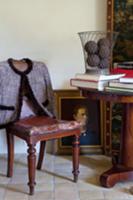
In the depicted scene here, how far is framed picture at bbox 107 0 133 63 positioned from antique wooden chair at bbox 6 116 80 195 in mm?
861

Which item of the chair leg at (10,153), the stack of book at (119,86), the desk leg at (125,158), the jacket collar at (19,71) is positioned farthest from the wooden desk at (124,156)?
the chair leg at (10,153)

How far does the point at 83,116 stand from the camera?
11.5 feet

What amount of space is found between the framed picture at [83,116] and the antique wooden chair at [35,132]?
51 centimetres

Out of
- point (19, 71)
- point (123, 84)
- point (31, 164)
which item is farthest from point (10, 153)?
point (123, 84)

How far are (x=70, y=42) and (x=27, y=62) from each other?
55cm

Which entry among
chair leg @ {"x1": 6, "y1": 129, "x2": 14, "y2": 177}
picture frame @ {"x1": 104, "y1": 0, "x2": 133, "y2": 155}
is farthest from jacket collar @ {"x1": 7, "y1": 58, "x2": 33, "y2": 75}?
picture frame @ {"x1": 104, "y1": 0, "x2": 133, "y2": 155}

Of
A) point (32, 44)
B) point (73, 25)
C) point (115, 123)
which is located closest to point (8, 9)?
point (32, 44)

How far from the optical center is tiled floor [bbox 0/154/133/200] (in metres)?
2.67

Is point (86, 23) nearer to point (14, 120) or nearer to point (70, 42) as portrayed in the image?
point (70, 42)

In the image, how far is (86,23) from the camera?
338 cm

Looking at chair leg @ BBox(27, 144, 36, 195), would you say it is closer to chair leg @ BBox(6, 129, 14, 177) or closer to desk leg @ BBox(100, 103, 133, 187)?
chair leg @ BBox(6, 129, 14, 177)

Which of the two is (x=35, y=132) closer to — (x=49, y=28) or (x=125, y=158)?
(x=125, y=158)

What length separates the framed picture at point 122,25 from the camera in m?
3.23

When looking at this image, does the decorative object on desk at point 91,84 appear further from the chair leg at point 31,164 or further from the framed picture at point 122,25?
the framed picture at point 122,25
